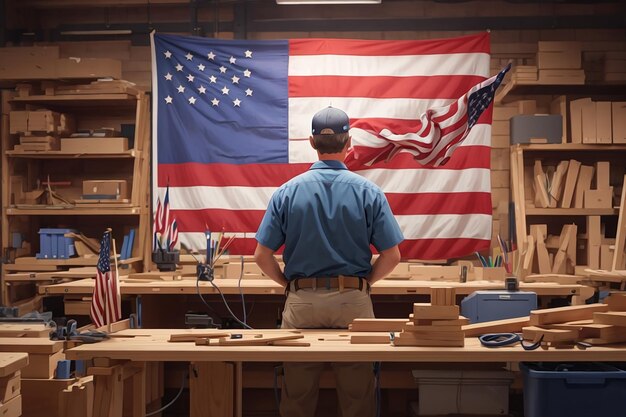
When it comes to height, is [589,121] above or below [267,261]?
above

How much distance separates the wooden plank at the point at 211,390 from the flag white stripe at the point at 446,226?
378cm

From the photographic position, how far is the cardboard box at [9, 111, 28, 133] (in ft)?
23.9

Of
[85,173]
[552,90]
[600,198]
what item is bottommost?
[600,198]

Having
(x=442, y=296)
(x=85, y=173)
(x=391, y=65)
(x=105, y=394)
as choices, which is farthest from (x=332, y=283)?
(x=85, y=173)

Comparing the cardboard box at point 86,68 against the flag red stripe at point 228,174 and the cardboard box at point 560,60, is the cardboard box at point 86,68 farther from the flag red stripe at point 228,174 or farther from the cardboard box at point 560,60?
the cardboard box at point 560,60

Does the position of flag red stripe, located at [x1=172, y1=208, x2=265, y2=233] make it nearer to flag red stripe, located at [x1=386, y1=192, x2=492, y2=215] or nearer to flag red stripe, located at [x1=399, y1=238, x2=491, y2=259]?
flag red stripe, located at [x1=386, y1=192, x2=492, y2=215]

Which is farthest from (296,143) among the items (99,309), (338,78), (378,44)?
(99,309)

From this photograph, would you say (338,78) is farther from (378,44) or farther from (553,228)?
(553,228)

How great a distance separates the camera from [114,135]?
753 centimetres

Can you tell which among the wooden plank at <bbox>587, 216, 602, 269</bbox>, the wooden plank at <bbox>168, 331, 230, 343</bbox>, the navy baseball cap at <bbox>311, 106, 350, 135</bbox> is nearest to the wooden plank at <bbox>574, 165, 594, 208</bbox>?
the wooden plank at <bbox>587, 216, 602, 269</bbox>

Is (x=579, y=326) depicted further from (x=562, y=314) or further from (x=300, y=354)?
(x=300, y=354)

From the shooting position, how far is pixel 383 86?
728 cm

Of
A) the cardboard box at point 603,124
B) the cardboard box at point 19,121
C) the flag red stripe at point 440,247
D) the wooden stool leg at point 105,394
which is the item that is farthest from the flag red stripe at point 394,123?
the wooden stool leg at point 105,394

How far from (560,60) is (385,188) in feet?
6.38
